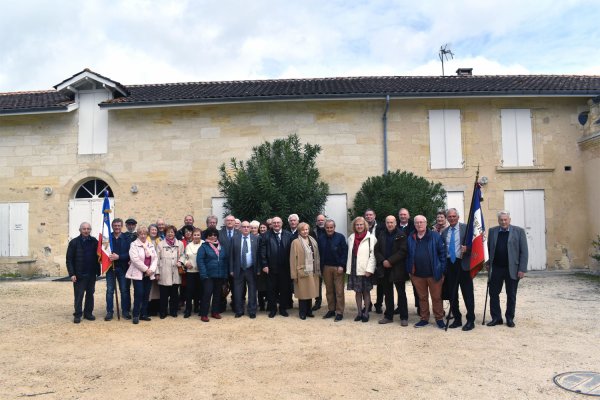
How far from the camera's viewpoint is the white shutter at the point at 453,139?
13625 millimetres

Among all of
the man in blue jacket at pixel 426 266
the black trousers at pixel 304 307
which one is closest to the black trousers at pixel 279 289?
the black trousers at pixel 304 307

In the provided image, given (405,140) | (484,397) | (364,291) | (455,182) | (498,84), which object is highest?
(498,84)

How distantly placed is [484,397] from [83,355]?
447cm

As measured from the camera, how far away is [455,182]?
44.4ft

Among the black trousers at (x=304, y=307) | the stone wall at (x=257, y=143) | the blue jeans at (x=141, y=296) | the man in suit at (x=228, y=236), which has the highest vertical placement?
the stone wall at (x=257, y=143)

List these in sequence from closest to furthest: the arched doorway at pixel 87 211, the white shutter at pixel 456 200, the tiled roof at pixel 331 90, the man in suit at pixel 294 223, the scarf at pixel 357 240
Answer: the scarf at pixel 357 240 < the man in suit at pixel 294 223 < the tiled roof at pixel 331 90 < the white shutter at pixel 456 200 < the arched doorway at pixel 87 211

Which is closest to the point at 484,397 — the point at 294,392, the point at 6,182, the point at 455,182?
the point at 294,392

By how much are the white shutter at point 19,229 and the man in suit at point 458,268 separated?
12.8 metres

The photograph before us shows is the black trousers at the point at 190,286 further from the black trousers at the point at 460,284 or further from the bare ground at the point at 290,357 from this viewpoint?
the black trousers at the point at 460,284

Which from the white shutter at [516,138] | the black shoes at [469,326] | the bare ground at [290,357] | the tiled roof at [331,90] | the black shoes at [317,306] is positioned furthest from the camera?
the white shutter at [516,138]

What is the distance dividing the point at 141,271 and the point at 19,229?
9.17m

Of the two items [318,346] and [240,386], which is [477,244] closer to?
[318,346]

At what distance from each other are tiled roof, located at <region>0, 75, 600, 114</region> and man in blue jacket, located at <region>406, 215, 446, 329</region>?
24.1ft

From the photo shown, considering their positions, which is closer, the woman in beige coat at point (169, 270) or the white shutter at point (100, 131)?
the woman in beige coat at point (169, 270)
